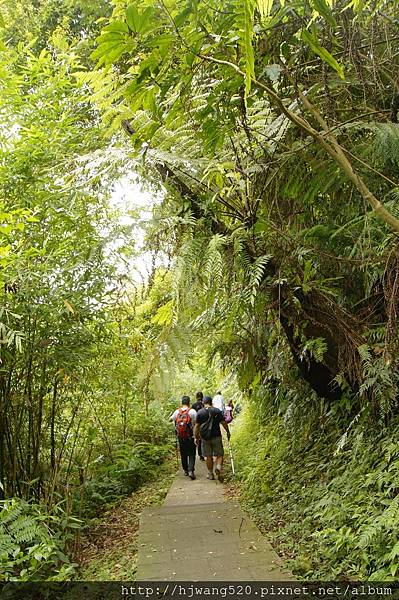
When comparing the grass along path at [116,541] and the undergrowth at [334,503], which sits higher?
the undergrowth at [334,503]

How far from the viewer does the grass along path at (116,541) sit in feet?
13.5

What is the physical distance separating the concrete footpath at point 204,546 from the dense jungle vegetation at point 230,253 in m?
0.24

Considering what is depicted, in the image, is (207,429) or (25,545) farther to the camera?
(207,429)

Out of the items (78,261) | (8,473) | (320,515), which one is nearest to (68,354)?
(78,261)

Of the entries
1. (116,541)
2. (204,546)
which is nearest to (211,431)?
(116,541)

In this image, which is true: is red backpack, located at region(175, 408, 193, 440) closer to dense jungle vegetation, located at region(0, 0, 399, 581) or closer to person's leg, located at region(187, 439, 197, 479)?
person's leg, located at region(187, 439, 197, 479)

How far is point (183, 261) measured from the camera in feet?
10.6

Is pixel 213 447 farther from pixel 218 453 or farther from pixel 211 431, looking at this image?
pixel 211 431

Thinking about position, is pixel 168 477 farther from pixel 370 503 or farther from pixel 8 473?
pixel 370 503

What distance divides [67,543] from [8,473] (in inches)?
33.5

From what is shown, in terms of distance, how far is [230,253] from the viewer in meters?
3.48

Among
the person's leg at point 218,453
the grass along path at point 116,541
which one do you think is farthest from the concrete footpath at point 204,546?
the person's leg at point 218,453

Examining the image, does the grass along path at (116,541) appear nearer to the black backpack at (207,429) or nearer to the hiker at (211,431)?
the hiker at (211,431)

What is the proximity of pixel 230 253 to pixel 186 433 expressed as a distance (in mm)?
4452
